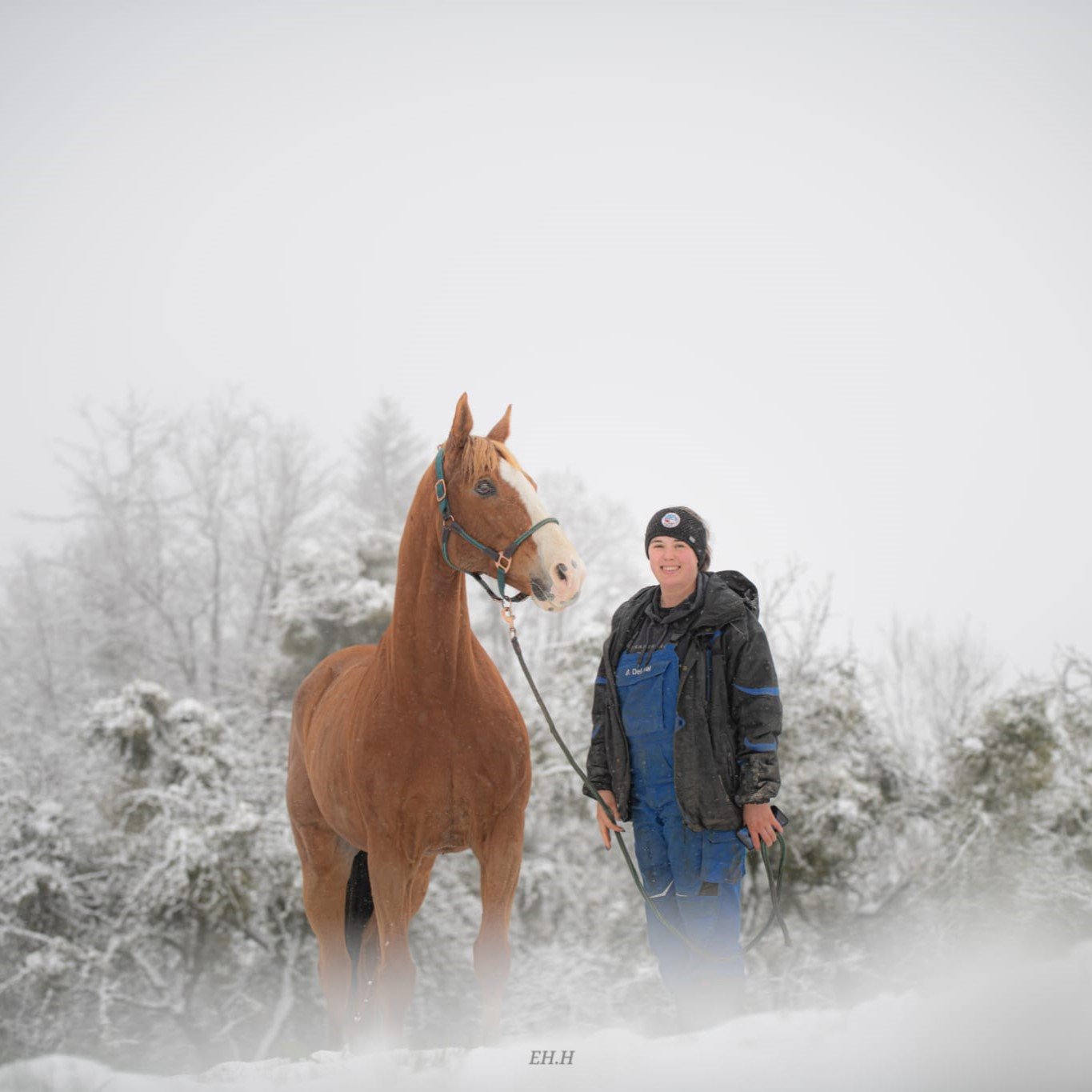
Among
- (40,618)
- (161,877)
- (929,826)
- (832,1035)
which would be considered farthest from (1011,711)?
(40,618)

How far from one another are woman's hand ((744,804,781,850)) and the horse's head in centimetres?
85

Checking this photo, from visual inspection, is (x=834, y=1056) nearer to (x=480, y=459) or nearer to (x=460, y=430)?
(x=480, y=459)

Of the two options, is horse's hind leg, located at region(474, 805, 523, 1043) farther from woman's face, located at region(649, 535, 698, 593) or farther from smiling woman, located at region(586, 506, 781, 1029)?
woman's face, located at region(649, 535, 698, 593)

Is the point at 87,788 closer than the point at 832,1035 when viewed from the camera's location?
No

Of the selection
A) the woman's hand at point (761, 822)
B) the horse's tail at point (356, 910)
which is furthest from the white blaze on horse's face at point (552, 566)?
the horse's tail at point (356, 910)

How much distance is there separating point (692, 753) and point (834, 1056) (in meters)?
1.09

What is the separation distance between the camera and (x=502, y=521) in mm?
2883

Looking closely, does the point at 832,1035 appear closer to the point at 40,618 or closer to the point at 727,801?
the point at 727,801

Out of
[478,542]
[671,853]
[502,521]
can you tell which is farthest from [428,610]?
[671,853]

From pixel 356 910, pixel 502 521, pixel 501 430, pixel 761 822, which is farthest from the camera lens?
pixel 356 910

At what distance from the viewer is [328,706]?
3826mm

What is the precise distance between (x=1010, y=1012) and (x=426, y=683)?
6.66ft

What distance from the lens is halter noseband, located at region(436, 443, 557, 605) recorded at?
2830mm

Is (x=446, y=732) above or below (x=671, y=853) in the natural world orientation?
above
